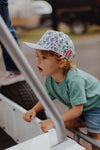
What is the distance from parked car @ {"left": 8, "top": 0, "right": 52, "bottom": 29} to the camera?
9359 millimetres

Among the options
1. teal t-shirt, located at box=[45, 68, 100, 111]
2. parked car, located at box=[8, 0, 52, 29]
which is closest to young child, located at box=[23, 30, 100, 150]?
teal t-shirt, located at box=[45, 68, 100, 111]

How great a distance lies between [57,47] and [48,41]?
0.06 metres

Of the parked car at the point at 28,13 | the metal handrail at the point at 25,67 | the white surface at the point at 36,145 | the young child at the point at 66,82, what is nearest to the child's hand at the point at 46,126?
the young child at the point at 66,82

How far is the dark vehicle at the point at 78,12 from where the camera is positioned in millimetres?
9602

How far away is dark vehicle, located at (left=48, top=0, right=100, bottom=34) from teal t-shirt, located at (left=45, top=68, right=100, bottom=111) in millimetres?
7939

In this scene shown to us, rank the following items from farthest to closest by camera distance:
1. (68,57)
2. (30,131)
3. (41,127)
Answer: (30,131)
(68,57)
(41,127)

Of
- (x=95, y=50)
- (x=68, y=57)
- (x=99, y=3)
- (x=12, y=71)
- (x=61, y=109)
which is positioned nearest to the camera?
(x=68, y=57)

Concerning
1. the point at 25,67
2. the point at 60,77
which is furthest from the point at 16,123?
the point at 25,67

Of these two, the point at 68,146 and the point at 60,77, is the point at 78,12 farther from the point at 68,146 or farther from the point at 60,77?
the point at 68,146

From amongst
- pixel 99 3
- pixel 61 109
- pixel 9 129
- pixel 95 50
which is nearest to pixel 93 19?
pixel 99 3

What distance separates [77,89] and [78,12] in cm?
840

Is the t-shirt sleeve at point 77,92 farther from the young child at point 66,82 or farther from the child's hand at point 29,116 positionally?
the child's hand at point 29,116

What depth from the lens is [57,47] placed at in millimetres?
1541

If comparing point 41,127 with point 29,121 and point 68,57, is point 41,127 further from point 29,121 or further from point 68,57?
point 68,57
